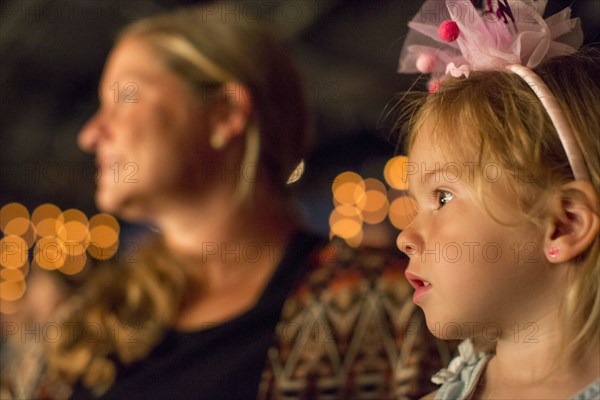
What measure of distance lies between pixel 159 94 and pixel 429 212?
705 mm

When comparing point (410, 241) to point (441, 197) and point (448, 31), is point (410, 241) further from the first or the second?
point (448, 31)

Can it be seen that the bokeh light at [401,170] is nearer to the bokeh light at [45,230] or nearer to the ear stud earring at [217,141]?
the ear stud earring at [217,141]

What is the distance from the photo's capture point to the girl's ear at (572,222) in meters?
0.76

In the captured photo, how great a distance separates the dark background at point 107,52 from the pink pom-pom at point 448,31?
1.45 metres

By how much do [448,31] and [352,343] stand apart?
0.51m

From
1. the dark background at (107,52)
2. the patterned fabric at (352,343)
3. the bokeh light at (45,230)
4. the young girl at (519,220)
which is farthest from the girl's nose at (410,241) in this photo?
the bokeh light at (45,230)

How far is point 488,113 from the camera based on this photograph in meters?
0.82

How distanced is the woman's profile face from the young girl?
62 centimetres

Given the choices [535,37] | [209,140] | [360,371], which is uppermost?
[535,37]

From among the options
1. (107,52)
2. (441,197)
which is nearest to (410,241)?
(441,197)

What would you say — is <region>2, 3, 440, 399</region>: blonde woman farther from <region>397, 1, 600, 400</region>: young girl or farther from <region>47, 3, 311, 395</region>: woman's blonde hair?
<region>397, 1, 600, 400</region>: young girl

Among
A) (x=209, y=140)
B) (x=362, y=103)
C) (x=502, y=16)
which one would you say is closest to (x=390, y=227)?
(x=362, y=103)

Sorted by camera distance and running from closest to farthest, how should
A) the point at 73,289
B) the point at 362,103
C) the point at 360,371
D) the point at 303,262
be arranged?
the point at 360,371
the point at 303,262
the point at 73,289
the point at 362,103

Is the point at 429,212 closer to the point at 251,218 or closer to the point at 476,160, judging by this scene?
the point at 476,160
